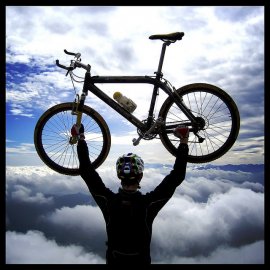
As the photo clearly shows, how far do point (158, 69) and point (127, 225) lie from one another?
2836 millimetres

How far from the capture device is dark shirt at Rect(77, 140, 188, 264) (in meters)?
4.38

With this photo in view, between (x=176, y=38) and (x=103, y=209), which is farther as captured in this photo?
(x=176, y=38)

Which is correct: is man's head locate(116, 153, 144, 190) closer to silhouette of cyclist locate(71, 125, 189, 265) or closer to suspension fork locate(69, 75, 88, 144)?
silhouette of cyclist locate(71, 125, 189, 265)

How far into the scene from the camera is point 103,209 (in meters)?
4.66

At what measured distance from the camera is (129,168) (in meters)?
4.42

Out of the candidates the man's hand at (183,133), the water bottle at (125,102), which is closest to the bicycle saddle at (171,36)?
the water bottle at (125,102)

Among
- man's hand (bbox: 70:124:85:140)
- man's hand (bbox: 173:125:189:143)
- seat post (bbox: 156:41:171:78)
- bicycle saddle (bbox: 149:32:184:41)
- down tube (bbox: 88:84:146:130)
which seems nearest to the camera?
man's hand (bbox: 173:125:189:143)

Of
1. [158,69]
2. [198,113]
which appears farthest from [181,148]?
[158,69]

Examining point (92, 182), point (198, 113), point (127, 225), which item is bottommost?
point (127, 225)

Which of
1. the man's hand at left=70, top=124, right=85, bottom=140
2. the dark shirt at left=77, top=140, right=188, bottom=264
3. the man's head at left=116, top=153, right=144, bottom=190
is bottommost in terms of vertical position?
the dark shirt at left=77, top=140, right=188, bottom=264

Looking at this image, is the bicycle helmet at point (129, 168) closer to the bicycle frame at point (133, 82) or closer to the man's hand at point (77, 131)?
the man's hand at point (77, 131)

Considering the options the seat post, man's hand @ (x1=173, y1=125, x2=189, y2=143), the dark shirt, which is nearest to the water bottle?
the seat post

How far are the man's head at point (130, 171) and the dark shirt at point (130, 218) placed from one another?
11 centimetres
